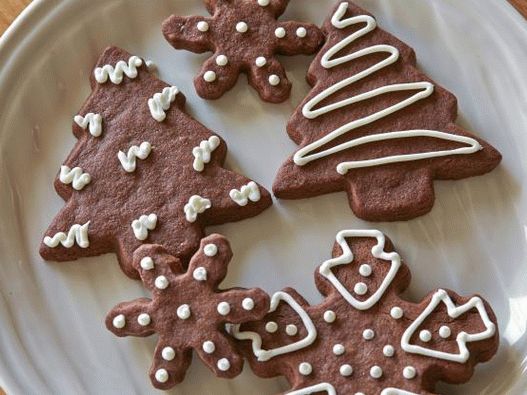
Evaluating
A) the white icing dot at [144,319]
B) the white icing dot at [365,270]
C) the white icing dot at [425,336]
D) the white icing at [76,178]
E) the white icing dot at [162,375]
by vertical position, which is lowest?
the white icing dot at [162,375]

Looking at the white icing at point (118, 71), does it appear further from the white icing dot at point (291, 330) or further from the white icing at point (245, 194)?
the white icing dot at point (291, 330)

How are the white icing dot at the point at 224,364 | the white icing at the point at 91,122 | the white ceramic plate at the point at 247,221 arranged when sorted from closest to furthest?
the white icing dot at the point at 224,364 < the white ceramic plate at the point at 247,221 < the white icing at the point at 91,122

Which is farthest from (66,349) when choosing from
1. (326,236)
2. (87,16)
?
(87,16)

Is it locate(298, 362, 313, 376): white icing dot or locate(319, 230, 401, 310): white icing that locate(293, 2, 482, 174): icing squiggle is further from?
locate(298, 362, 313, 376): white icing dot

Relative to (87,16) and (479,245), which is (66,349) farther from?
(479,245)

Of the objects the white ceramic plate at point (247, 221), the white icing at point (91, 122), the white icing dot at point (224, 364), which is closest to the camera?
the white icing dot at point (224, 364)

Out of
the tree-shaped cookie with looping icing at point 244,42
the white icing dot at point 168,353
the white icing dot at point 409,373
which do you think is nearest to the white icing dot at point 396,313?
the white icing dot at point 409,373
